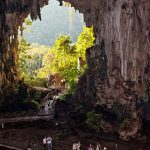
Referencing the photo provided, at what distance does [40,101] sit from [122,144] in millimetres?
16663

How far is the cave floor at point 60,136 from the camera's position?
113ft

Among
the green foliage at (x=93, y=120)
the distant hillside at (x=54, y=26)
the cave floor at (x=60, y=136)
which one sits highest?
the distant hillside at (x=54, y=26)

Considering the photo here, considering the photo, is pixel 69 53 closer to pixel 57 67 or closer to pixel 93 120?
pixel 57 67

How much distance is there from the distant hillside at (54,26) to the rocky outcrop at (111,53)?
10109 cm

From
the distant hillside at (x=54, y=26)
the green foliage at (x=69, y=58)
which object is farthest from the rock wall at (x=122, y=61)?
the distant hillside at (x=54, y=26)

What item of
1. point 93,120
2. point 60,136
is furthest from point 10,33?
point 60,136

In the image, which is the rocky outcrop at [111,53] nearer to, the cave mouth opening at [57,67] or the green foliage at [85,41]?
the cave mouth opening at [57,67]

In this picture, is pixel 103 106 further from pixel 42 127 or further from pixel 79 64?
pixel 79 64

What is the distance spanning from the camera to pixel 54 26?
169 meters

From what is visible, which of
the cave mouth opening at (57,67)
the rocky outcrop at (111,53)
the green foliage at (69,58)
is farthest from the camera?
the green foliage at (69,58)

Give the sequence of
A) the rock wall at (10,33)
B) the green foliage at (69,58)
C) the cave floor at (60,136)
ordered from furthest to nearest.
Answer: the green foliage at (69,58), the rock wall at (10,33), the cave floor at (60,136)

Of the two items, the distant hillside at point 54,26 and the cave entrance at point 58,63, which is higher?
the distant hillside at point 54,26

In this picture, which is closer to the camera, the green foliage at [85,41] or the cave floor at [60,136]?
the cave floor at [60,136]

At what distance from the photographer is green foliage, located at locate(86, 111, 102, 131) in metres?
39.6
